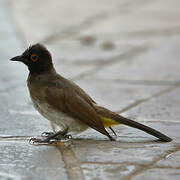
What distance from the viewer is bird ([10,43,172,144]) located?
4660mm

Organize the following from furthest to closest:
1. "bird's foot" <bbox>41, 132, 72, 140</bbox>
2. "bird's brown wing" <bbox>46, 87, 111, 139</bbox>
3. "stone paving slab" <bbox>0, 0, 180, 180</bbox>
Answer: "bird's foot" <bbox>41, 132, 72, 140</bbox>, "bird's brown wing" <bbox>46, 87, 111, 139</bbox>, "stone paving slab" <bbox>0, 0, 180, 180</bbox>

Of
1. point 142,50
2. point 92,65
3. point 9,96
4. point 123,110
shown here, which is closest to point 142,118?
point 123,110

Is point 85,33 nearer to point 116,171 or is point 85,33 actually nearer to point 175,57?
point 175,57

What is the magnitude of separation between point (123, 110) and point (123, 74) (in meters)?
1.63

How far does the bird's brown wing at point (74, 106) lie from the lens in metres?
4.64

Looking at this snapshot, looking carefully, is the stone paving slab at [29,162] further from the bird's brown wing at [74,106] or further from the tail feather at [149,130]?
the tail feather at [149,130]

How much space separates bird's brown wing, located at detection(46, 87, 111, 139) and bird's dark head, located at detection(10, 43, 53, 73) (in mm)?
273

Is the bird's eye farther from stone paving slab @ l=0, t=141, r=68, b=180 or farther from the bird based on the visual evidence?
stone paving slab @ l=0, t=141, r=68, b=180

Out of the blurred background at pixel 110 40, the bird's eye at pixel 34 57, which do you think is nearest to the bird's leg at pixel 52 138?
the bird's eye at pixel 34 57

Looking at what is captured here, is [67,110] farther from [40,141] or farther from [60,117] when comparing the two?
[40,141]

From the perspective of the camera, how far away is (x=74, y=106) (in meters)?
4.68

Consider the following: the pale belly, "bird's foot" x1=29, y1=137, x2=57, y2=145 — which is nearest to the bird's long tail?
the pale belly

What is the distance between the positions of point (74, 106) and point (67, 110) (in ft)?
0.21

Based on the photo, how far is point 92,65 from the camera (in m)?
7.88
